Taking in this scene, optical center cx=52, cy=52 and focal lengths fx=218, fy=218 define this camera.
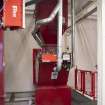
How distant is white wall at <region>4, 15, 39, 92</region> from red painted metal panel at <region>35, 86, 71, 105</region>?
1537 millimetres

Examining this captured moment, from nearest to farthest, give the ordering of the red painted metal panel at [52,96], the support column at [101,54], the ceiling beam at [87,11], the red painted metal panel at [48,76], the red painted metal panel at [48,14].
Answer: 1. the support column at [101,54]
2. the red painted metal panel at [48,14]
3. the red painted metal panel at [48,76]
4. the red painted metal panel at [52,96]
5. the ceiling beam at [87,11]

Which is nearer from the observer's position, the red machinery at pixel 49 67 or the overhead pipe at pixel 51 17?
the overhead pipe at pixel 51 17

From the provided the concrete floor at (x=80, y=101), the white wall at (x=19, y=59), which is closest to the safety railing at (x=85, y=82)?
the concrete floor at (x=80, y=101)

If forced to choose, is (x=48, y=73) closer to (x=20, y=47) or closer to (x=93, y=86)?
(x=93, y=86)

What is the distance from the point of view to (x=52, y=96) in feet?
14.2

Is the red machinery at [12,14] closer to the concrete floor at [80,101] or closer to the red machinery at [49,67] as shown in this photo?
the red machinery at [49,67]

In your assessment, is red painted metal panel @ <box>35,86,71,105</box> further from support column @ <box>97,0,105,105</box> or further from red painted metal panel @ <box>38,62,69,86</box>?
support column @ <box>97,0,105,105</box>

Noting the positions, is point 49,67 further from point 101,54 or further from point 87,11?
point 87,11

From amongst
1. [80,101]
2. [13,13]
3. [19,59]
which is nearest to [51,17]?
[13,13]

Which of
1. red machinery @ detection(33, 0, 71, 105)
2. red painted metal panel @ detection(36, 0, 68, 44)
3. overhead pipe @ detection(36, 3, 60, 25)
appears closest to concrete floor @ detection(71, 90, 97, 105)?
red machinery @ detection(33, 0, 71, 105)

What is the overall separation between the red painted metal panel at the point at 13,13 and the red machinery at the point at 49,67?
86 cm

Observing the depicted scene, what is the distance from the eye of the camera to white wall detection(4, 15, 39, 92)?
571cm

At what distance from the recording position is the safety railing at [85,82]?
4.00 m

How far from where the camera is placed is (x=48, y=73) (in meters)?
4.22
